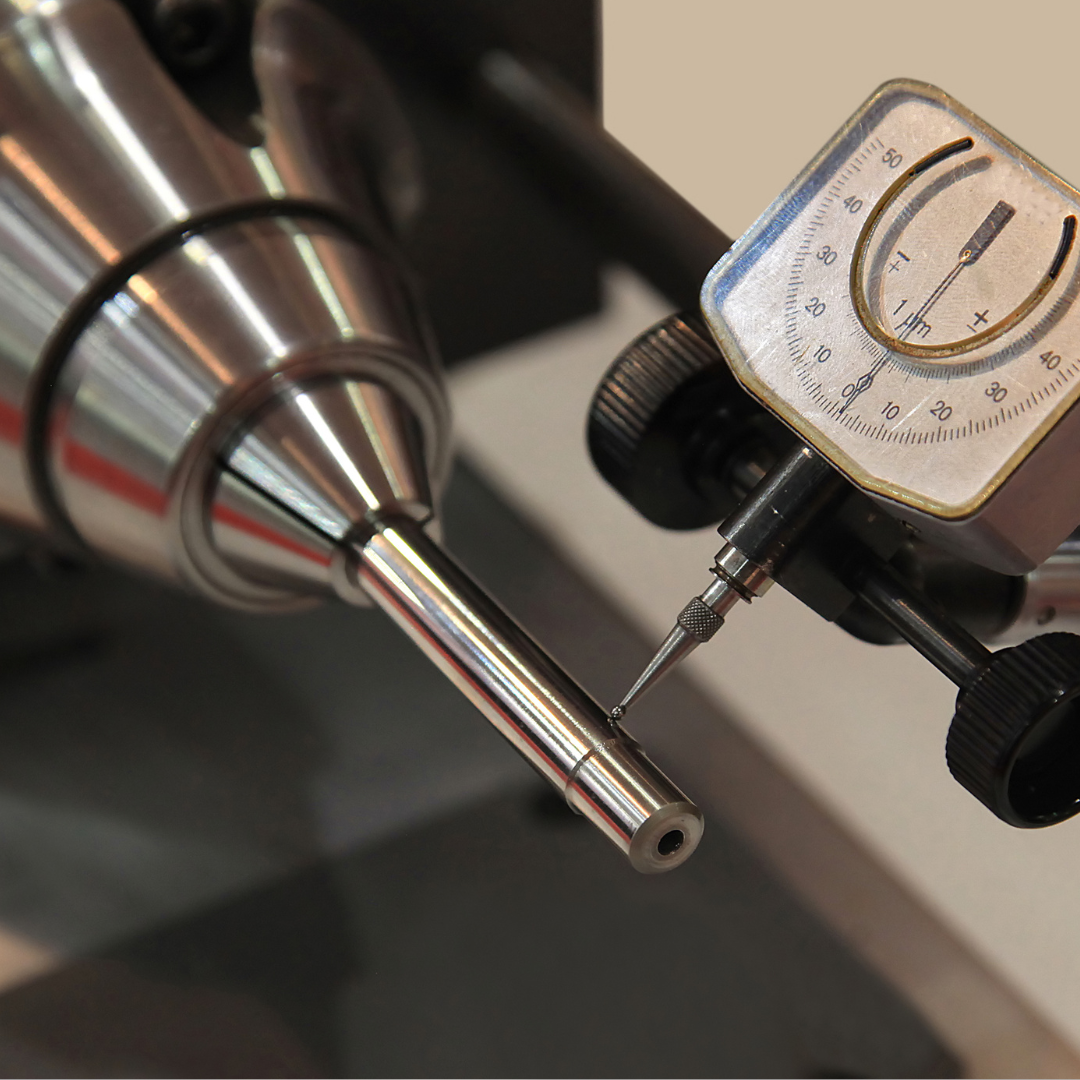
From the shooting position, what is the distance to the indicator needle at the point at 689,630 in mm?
326

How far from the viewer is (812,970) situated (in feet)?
1.43

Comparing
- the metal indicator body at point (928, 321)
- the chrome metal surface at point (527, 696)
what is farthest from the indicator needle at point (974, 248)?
the chrome metal surface at point (527, 696)

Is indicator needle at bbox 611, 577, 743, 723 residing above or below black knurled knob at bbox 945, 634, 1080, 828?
below

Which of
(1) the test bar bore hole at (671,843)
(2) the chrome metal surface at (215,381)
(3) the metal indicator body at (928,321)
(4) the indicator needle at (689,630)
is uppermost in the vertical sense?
(3) the metal indicator body at (928,321)

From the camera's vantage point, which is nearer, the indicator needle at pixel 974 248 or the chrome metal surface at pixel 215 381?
the indicator needle at pixel 974 248

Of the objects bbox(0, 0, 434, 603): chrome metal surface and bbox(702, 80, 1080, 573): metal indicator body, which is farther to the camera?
bbox(0, 0, 434, 603): chrome metal surface

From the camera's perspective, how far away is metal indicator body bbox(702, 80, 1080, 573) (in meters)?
0.27

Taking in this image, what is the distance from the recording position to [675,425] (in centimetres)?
37

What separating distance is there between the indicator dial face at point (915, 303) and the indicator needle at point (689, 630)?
0.16ft

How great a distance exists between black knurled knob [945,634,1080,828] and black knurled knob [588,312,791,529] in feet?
0.29

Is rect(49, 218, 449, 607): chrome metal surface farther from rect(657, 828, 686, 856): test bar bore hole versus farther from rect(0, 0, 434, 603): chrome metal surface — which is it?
rect(657, 828, 686, 856): test bar bore hole

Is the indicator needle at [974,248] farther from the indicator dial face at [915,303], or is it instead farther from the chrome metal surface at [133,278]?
the chrome metal surface at [133,278]

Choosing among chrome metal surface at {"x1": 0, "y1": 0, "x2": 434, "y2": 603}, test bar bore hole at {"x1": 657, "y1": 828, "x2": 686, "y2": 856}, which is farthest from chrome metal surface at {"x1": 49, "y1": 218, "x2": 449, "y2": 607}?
test bar bore hole at {"x1": 657, "y1": 828, "x2": 686, "y2": 856}

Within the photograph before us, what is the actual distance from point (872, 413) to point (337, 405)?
0.17 meters
